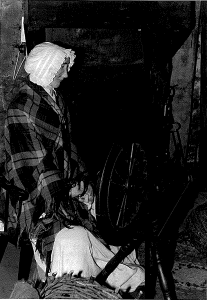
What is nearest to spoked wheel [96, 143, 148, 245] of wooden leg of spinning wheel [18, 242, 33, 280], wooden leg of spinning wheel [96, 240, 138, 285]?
wooden leg of spinning wheel [96, 240, 138, 285]

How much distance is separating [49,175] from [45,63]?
0.75 meters

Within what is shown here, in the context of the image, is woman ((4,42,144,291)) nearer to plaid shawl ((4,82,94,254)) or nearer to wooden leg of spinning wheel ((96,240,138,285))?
plaid shawl ((4,82,94,254))

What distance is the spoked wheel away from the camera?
9.16 feet

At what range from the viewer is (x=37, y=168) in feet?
10.3

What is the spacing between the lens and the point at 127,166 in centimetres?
300

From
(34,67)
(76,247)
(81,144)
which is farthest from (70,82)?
(76,247)

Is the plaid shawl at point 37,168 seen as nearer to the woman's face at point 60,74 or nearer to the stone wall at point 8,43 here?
the woman's face at point 60,74

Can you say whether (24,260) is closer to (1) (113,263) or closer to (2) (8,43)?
(1) (113,263)

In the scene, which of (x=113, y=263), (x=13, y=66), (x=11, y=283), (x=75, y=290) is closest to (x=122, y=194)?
(x=113, y=263)

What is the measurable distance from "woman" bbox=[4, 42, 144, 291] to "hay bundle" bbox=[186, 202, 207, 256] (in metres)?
1.67

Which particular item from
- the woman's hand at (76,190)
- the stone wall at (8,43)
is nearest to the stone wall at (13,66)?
the stone wall at (8,43)

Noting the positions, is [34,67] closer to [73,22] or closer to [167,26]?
[73,22]

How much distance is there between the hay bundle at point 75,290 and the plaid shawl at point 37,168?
1084 millimetres

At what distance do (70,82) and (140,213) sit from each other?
204 cm
